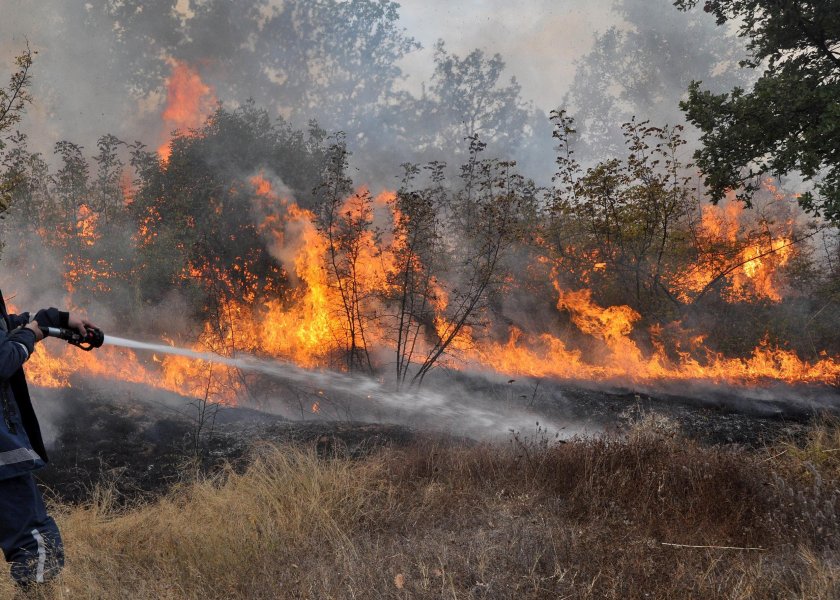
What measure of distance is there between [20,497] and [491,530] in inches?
108

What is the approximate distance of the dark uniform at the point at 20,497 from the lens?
2924 millimetres

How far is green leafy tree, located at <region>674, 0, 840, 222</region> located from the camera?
720 cm

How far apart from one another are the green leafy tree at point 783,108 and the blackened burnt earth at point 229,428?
3503 millimetres

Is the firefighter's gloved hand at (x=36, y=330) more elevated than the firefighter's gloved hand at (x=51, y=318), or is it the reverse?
the firefighter's gloved hand at (x=51, y=318)

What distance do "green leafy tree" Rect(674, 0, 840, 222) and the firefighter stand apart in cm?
804

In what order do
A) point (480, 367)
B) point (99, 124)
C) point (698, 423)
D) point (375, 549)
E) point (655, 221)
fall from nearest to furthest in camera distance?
point (375, 549) < point (698, 423) < point (655, 221) < point (480, 367) < point (99, 124)

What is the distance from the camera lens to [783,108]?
24.8 ft

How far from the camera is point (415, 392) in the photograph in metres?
10.9

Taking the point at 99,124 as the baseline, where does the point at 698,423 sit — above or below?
below

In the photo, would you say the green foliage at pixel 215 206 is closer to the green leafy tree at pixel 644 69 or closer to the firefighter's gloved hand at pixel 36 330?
the firefighter's gloved hand at pixel 36 330

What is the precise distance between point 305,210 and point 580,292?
6.85 meters

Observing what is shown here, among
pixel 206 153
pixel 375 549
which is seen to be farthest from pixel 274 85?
pixel 375 549

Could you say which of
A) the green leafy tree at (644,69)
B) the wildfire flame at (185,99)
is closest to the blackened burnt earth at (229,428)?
the wildfire flame at (185,99)

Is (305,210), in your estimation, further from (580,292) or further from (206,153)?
(580,292)
